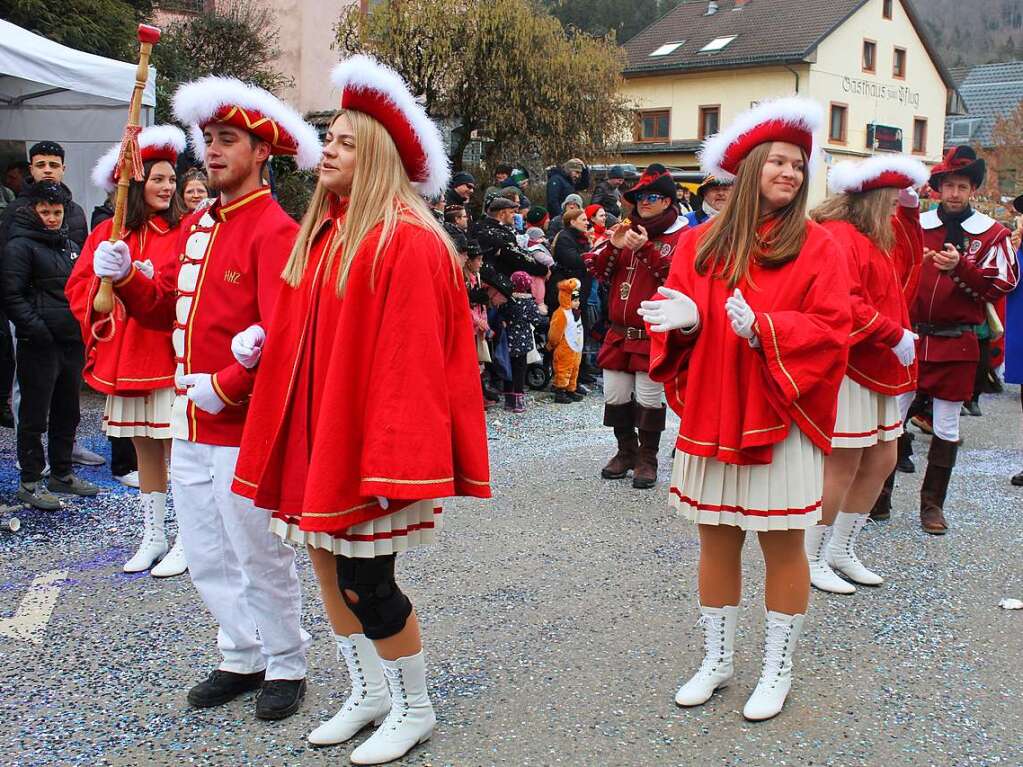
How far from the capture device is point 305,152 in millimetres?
3570

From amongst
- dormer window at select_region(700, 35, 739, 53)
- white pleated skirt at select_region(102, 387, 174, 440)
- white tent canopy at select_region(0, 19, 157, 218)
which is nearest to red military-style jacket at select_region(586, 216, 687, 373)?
white pleated skirt at select_region(102, 387, 174, 440)

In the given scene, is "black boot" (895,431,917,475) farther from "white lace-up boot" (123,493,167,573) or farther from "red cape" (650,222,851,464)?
"white lace-up boot" (123,493,167,573)

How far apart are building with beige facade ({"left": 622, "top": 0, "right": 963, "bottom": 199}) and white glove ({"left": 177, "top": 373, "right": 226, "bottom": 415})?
3369 cm

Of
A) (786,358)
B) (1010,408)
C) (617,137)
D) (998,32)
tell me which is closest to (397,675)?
(786,358)

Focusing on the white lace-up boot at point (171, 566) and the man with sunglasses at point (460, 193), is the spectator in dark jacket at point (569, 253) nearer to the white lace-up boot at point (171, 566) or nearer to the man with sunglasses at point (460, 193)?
the man with sunglasses at point (460, 193)

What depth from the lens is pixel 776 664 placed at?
3.48 meters

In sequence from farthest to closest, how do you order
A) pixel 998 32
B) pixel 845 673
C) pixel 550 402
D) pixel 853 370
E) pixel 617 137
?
1. pixel 998 32
2. pixel 617 137
3. pixel 550 402
4. pixel 853 370
5. pixel 845 673

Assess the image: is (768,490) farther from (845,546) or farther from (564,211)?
(564,211)

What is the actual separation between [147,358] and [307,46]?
21453mm

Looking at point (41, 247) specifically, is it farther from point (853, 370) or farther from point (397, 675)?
point (853, 370)

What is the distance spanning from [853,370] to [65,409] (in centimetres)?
459

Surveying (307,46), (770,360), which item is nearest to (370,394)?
(770,360)

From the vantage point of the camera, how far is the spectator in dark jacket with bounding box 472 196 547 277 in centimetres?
→ 941

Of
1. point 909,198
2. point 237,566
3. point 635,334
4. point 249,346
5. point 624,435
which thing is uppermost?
point 909,198
